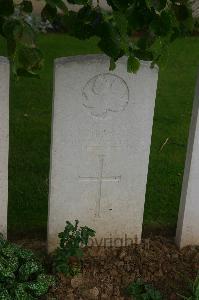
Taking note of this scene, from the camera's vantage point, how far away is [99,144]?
3.45m

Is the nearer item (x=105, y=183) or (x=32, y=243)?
(x=105, y=183)

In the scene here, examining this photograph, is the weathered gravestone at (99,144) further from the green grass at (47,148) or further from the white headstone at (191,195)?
the green grass at (47,148)

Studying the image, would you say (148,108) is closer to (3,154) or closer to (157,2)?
(3,154)

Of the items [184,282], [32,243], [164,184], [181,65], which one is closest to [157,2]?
[184,282]

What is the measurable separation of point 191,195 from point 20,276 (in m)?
1.18

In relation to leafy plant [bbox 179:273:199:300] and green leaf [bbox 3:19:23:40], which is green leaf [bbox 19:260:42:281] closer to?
leafy plant [bbox 179:273:199:300]

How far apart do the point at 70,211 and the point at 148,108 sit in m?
0.79

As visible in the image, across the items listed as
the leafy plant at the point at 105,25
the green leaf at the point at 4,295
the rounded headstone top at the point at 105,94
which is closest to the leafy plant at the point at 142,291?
the green leaf at the point at 4,295

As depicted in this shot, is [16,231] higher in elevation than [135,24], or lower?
lower

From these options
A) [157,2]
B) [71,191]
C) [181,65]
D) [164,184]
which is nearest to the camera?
[157,2]

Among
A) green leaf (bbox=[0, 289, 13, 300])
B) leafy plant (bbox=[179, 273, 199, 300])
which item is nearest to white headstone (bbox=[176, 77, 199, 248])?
leafy plant (bbox=[179, 273, 199, 300])

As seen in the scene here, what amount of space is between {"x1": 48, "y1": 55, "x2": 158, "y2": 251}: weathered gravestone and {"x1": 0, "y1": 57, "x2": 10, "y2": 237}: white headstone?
0.27m

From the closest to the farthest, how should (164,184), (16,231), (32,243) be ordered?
(32,243), (16,231), (164,184)

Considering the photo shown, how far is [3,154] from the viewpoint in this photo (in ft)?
10.8
